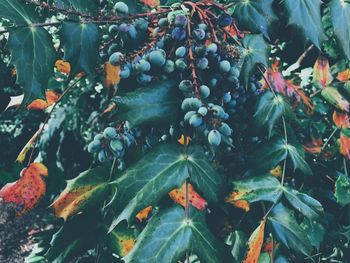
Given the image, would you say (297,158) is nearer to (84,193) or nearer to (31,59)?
(84,193)

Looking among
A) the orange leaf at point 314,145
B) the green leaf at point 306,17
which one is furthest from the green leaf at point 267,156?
the orange leaf at point 314,145

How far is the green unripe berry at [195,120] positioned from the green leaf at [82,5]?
275 millimetres

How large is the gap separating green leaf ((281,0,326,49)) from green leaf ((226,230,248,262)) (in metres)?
0.39

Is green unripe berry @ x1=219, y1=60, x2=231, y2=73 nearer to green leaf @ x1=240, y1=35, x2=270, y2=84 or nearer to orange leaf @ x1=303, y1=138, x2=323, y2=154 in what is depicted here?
green leaf @ x1=240, y1=35, x2=270, y2=84

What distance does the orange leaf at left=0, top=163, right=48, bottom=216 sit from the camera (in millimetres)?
1018

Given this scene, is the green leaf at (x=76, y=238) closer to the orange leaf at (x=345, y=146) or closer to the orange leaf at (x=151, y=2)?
the orange leaf at (x=151, y=2)

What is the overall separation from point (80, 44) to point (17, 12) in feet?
0.36

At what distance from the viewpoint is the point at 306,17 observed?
892 millimetres

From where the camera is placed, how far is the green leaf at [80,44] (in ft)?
2.47

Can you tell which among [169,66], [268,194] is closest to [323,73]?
[268,194]

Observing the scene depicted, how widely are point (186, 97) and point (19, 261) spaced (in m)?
2.75

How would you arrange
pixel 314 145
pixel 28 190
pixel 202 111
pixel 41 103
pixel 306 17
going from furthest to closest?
pixel 314 145 < pixel 41 103 < pixel 28 190 < pixel 306 17 < pixel 202 111

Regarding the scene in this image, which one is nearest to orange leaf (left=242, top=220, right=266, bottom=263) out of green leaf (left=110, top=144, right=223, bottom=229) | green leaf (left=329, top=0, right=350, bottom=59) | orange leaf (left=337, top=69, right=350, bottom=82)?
green leaf (left=110, top=144, right=223, bottom=229)

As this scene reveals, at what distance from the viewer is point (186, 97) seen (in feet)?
2.35
